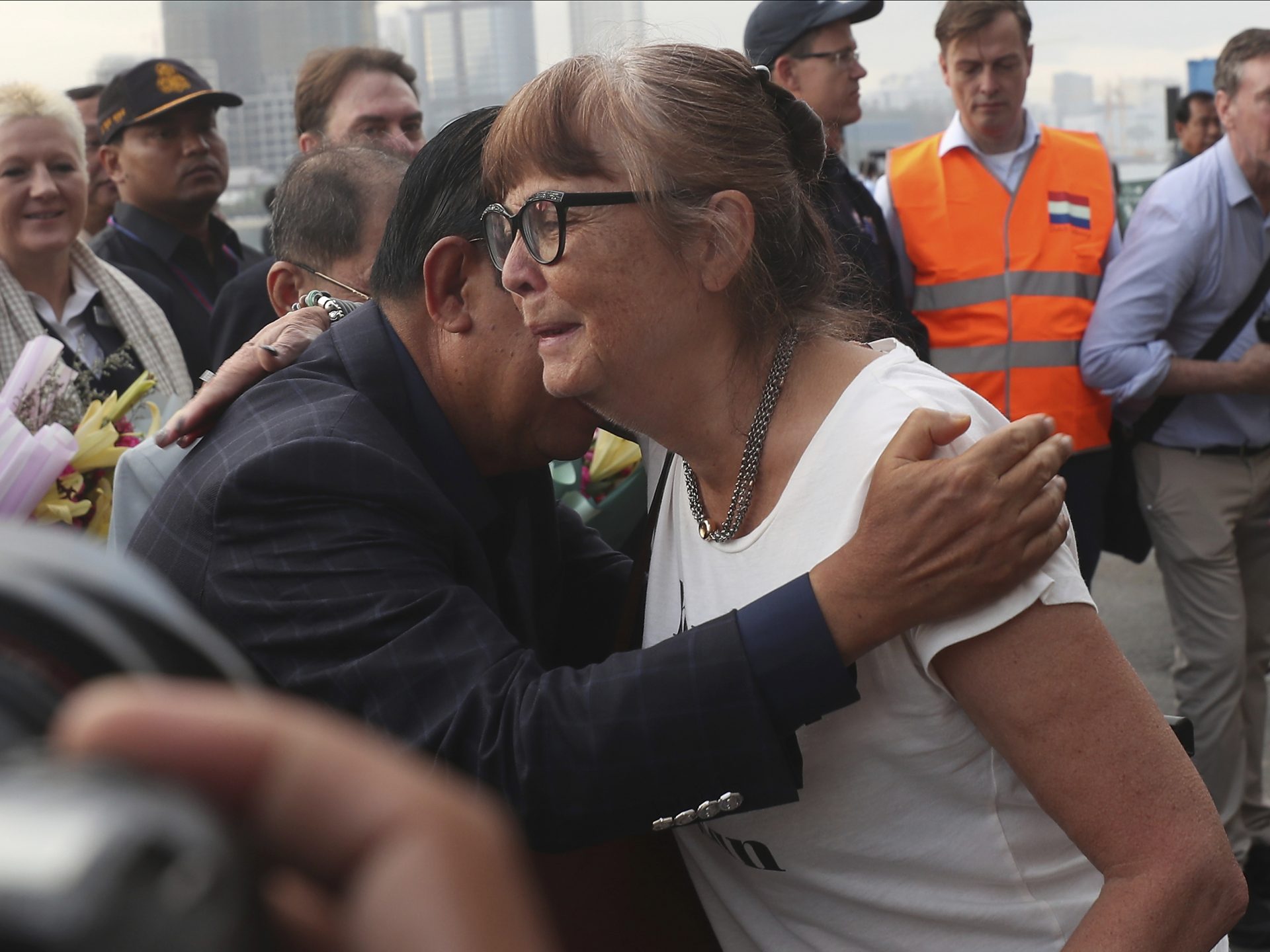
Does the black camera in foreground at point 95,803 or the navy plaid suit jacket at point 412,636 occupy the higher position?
the black camera in foreground at point 95,803

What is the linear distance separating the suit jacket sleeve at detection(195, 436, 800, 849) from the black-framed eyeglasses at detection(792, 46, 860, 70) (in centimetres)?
306

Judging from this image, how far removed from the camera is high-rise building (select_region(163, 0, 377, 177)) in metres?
5.70

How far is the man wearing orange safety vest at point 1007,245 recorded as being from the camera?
13.7ft

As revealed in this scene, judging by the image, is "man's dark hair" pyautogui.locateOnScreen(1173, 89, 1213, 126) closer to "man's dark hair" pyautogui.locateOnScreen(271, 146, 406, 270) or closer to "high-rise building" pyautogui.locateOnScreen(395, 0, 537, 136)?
"high-rise building" pyautogui.locateOnScreen(395, 0, 537, 136)

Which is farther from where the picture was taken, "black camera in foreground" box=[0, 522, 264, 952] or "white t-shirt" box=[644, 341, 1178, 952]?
"white t-shirt" box=[644, 341, 1178, 952]

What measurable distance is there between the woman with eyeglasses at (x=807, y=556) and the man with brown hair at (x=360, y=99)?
2.50 metres

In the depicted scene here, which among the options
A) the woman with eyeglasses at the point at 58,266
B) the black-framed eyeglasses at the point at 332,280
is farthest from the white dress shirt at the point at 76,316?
the black-framed eyeglasses at the point at 332,280

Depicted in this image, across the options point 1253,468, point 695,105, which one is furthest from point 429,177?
point 1253,468

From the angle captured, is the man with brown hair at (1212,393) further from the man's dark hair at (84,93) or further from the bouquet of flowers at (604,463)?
the man's dark hair at (84,93)

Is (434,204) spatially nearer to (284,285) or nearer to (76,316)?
(284,285)

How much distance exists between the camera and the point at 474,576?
5.87 ft

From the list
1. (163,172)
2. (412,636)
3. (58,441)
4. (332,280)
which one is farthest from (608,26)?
(163,172)

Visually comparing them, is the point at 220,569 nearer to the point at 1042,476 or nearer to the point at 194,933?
the point at 1042,476

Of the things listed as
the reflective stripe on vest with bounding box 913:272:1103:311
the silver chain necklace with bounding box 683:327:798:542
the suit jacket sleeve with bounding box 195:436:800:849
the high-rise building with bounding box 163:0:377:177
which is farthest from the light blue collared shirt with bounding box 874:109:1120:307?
the suit jacket sleeve with bounding box 195:436:800:849
